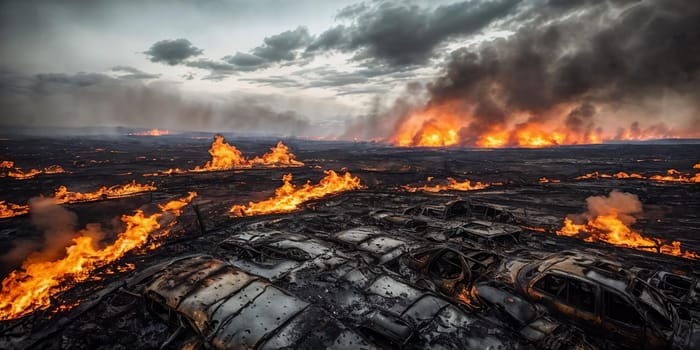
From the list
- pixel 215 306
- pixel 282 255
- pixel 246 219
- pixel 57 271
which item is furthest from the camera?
pixel 246 219

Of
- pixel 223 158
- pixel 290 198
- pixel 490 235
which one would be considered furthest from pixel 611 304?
pixel 223 158

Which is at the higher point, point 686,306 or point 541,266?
point 541,266

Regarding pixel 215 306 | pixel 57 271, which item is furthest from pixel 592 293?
pixel 57 271

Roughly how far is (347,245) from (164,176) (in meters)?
28.9

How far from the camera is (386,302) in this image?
203 inches

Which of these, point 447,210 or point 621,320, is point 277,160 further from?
point 621,320

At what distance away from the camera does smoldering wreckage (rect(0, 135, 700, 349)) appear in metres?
4.25

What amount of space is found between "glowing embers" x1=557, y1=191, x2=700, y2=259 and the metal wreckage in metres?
4.37

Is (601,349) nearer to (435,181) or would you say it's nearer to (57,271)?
(57,271)

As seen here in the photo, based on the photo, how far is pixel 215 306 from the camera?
4.28 metres

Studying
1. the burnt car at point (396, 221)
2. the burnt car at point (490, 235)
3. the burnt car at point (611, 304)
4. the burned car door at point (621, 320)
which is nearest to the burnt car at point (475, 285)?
the burnt car at point (611, 304)

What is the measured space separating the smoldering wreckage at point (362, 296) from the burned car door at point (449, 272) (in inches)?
1.0

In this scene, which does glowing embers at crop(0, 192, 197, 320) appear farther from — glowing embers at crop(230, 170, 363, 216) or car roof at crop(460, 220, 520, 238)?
car roof at crop(460, 220, 520, 238)

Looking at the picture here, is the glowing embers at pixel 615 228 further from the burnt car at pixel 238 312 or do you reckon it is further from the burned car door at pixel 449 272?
the burnt car at pixel 238 312
